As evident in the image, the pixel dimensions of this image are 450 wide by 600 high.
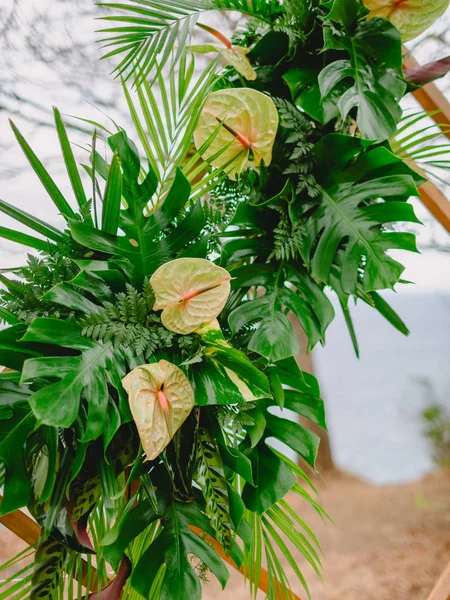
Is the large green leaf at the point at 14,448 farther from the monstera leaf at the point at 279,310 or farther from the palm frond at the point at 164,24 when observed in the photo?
the palm frond at the point at 164,24

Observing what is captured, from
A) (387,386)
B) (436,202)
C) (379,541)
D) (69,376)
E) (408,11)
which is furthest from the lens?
(387,386)

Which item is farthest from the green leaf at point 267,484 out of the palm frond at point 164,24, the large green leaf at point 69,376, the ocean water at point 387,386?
the ocean water at point 387,386

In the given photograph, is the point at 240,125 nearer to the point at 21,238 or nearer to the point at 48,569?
the point at 21,238

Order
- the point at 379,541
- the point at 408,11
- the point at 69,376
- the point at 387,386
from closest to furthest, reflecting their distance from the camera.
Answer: the point at 69,376 → the point at 408,11 → the point at 379,541 → the point at 387,386

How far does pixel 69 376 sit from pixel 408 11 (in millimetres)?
677

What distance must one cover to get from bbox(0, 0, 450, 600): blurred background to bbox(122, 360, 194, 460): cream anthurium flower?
114 centimetres

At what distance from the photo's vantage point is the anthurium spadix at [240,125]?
66 centimetres

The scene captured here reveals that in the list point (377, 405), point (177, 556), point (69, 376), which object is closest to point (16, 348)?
point (69, 376)

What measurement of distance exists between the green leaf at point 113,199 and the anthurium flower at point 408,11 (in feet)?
1.43

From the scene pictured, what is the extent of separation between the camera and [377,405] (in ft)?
5.94

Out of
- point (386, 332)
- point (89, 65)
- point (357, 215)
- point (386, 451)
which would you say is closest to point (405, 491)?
point (386, 451)

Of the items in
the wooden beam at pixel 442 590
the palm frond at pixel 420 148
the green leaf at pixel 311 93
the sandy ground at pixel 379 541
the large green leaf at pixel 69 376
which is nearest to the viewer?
the large green leaf at pixel 69 376

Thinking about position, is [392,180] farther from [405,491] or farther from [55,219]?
[405,491]

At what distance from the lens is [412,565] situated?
1685 mm
